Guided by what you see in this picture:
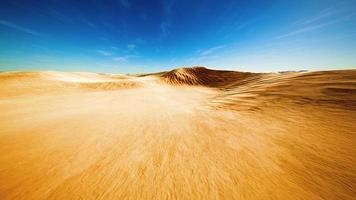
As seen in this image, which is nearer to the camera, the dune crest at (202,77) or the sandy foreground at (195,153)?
the sandy foreground at (195,153)

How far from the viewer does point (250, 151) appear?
3.52 m

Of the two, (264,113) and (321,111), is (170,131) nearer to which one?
(264,113)

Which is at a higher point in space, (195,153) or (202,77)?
(202,77)

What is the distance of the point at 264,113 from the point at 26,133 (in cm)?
893

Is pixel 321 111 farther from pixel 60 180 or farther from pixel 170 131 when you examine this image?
pixel 60 180

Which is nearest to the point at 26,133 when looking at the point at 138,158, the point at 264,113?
the point at 138,158

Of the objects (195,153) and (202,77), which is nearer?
(195,153)

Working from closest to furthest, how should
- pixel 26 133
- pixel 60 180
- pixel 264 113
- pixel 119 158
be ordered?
pixel 60 180 < pixel 119 158 < pixel 26 133 < pixel 264 113

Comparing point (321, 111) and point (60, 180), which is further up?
point (321, 111)

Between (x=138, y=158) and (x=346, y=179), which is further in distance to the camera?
(x=138, y=158)

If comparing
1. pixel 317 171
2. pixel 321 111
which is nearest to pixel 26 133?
pixel 317 171

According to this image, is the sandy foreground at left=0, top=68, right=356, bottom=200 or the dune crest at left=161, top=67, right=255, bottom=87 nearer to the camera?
the sandy foreground at left=0, top=68, right=356, bottom=200

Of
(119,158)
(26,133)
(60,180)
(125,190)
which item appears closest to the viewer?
(125,190)

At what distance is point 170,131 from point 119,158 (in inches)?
77.6
